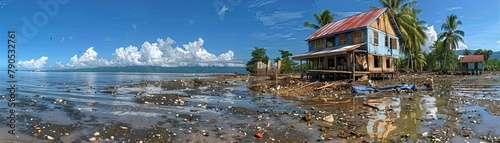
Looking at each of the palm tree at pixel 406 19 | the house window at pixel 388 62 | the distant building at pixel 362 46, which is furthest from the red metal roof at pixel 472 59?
the house window at pixel 388 62

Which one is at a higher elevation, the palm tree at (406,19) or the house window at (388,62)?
the palm tree at (406,19)

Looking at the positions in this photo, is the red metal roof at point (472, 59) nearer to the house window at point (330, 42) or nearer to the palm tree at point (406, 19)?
the palm tree at point (406, 19)

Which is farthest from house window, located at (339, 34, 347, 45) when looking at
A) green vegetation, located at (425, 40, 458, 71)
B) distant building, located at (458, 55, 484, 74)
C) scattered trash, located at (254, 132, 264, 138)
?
green vegetation, located at (425, 40, 458, 71)

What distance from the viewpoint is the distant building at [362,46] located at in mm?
29688

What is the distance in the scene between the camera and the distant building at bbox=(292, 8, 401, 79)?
97.4ft

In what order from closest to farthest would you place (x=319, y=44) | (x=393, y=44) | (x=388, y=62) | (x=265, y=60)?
(x=388, y=62) < (x=393, y=44) < (x=319, y=44) < (x=265, y=60)

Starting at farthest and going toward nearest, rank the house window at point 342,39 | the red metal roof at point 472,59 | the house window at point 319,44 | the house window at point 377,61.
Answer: the red metal roof at point 472,59 < the house window at point 319,44 < the house window at point 377,61 < the house window at point 342,39

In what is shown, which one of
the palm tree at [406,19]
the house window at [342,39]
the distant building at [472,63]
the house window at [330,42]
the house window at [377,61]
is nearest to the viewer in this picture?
the house window at [342,39]

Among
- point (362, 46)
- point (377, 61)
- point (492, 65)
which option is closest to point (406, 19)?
point (377, 61)

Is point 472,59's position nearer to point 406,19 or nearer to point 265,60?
point 406,19

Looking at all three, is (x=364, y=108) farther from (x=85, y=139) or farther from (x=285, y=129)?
(x=85, y=139)

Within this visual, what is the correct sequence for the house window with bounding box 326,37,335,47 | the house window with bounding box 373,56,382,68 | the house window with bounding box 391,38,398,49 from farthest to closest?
the house window with bounding box 391,38,398,49, the house window with bounding box 326,37,335,47, the house window with bounding box 373,56,382,68

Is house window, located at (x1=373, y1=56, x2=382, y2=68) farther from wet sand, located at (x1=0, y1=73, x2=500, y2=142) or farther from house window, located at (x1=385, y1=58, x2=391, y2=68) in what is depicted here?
wet sand, located at (x1=0, y1=73, x2=500, y2=142)

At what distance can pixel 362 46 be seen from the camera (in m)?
30.0
